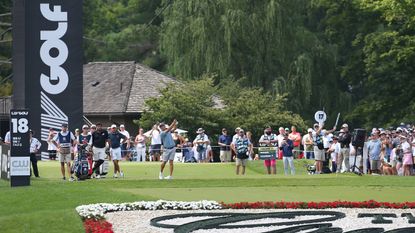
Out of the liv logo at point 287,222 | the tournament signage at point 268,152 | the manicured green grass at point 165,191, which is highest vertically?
the tournament signage at point 268,152

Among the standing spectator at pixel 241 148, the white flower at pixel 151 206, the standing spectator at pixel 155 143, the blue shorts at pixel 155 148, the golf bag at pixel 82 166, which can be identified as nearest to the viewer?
the white flower at pixel 151 206

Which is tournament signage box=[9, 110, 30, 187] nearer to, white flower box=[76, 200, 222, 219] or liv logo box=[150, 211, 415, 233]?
white flower box=[76, 200, 222, 219]

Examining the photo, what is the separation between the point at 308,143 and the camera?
40188 millimetres

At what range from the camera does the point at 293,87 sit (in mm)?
62188

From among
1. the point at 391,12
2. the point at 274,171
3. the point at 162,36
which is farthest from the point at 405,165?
the point at 162,36

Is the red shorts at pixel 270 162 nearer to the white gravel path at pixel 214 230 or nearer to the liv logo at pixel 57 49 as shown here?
the liv logo at pixel 57 49

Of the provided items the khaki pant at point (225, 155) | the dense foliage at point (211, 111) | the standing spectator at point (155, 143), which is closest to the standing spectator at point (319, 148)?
the standing spectator at point (155, 143)

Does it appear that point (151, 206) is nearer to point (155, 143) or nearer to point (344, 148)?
point (344, 148)

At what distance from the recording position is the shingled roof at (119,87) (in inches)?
2509

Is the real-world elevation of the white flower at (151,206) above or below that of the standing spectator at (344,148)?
below

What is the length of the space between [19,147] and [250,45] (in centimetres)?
3388

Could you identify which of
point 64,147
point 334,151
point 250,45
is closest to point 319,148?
point 334,151

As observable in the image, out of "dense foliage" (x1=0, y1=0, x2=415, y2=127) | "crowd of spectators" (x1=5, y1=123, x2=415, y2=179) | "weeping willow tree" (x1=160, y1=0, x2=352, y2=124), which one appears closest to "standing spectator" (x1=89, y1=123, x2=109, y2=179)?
"crowd of spectators" (x1=5, y1=123, x2=415, y2=179)

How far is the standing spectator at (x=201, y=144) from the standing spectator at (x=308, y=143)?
4344 millimetres
